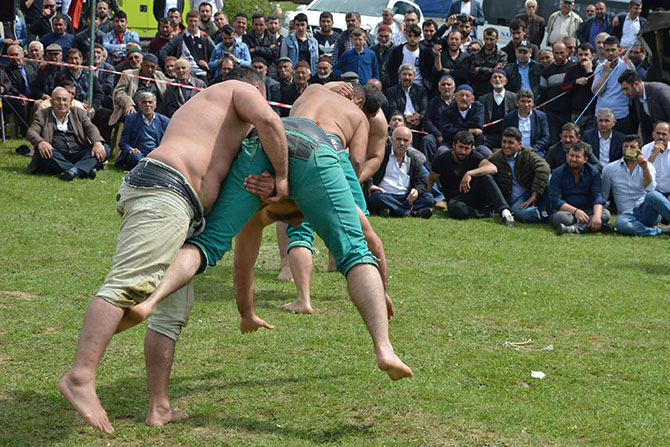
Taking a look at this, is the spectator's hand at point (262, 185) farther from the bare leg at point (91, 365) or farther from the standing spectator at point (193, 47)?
the standing spectator at point (193, 47)

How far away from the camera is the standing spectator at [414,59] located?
549 inches

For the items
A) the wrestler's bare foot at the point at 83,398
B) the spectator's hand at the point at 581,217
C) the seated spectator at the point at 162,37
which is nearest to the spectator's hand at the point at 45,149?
the seated spectator at the point at 162,37

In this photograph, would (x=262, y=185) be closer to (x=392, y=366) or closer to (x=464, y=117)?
(x=392, y=366)

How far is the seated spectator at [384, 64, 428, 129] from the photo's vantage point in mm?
13367

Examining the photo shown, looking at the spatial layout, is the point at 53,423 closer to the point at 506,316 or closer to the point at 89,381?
the point at 89,381

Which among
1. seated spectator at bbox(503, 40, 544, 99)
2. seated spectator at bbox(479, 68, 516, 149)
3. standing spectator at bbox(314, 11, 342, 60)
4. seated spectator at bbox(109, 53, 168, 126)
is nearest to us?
seated spectator at bbox(479, 68, 516, 149)

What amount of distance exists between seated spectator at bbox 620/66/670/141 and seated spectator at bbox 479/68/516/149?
1664mm

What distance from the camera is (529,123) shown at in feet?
41.2

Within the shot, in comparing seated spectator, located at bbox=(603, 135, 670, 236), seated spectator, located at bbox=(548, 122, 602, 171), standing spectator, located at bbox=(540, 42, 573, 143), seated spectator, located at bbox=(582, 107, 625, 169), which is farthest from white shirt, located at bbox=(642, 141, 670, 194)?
standing spectator, located at bbox=(540, 42, 573, 143)

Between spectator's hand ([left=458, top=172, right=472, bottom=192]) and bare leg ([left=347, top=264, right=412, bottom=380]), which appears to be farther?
spectator's hand ([left=458, top=172, right=472, bottom=192])

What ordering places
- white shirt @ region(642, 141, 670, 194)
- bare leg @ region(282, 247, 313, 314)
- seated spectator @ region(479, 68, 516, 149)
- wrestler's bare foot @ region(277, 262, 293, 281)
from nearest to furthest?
bare leg @ region(282, 247, 313, 314) < wrestler's bare foot @ region(277, 262, 293, 281) < white shirt @ region(642, 141, 670, 194) < seated spectator @ region(479, 68, 516, 149)

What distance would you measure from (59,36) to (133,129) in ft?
12.9

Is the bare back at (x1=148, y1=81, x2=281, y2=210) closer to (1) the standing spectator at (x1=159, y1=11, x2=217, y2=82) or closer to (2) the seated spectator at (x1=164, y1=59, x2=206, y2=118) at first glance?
(2) the seated spectator at (x1=164, y1=59, x2=206, y2=118)

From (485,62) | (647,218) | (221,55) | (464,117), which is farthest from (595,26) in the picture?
(221,55)
